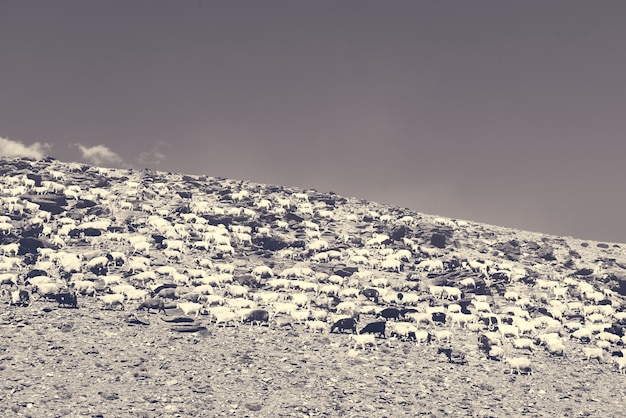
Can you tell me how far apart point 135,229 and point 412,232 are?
2349 cm

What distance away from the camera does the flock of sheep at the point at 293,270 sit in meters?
36.0

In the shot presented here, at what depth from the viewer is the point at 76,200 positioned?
5709cm

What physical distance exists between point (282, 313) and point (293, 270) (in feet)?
24.6

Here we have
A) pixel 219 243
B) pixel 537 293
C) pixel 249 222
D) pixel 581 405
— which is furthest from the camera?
pixel 249 222

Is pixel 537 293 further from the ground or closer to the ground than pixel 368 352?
further from the ground

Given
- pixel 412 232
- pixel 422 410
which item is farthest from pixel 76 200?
pixel 422 410

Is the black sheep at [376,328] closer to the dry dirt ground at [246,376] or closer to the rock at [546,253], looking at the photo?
the dry dirt ground at [246,376]

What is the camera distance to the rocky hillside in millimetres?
28234

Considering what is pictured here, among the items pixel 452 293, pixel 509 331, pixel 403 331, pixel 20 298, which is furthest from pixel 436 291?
pixel 20 298

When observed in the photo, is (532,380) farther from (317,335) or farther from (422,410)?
(317,335)

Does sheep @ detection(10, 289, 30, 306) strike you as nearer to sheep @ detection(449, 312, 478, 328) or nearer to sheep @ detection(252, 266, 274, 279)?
sheep @ detection(252, 266, 274, 279)

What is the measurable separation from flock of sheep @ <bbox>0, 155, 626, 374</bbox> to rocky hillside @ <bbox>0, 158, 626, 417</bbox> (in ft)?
0.49

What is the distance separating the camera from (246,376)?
29.4 metres

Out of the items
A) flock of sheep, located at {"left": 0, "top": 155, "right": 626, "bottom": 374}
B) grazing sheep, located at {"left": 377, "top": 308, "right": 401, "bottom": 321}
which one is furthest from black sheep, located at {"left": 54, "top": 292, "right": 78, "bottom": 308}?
grazing sheep, located at {"left": 377, "top": 308, "right": 401, "bottom": 321}
